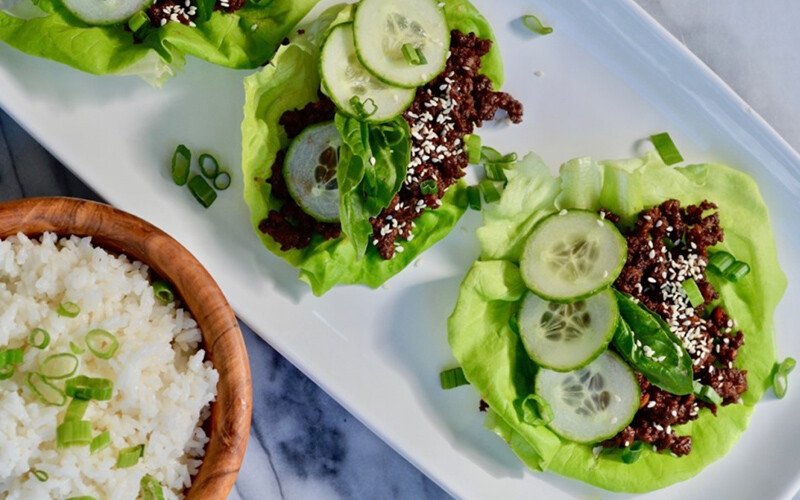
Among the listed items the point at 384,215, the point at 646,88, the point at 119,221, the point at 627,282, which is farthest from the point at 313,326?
the point at 646,88

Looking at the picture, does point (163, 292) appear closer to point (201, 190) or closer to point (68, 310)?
point (68, 310)

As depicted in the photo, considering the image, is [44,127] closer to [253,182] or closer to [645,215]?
[253,182]

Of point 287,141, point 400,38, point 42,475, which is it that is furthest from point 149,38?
point 42,475

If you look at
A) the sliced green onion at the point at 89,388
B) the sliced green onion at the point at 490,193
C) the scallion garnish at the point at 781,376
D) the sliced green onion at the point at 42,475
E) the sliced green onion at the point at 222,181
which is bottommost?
the scallion garnish at the point at 781,376

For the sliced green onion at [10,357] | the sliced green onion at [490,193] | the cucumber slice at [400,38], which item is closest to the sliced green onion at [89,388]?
the sliced green onion at [10,357]

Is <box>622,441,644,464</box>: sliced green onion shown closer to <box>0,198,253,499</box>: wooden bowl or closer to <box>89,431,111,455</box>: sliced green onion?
<box>0,198,253,499</box>: wooden bowl

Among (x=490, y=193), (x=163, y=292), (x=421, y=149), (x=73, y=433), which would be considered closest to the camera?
(x=73, y=433)

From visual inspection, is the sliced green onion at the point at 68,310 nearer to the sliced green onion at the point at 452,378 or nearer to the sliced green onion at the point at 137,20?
the sliced green onion at the point at 137,20
